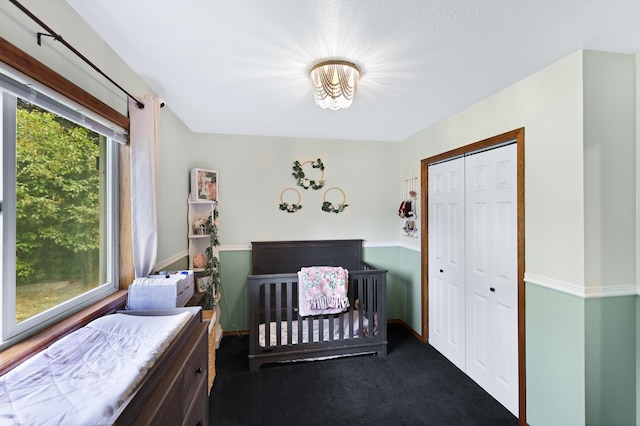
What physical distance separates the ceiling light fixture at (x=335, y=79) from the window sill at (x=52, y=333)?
5.61 feet

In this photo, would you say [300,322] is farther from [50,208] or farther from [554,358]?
[50,208]

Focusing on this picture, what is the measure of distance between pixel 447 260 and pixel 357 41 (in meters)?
2.13

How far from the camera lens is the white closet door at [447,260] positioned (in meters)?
2.52

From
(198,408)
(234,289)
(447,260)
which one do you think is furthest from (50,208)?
(447,260)

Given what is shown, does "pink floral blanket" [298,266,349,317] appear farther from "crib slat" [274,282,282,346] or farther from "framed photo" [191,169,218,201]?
"framed photo" [191,169,218,201]

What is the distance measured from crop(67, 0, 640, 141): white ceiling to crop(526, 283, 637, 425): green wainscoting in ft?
4.65

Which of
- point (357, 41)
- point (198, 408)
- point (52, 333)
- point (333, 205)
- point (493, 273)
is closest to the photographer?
point (52, 333)

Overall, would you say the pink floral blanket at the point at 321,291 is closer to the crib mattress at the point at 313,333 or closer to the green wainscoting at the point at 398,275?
the crib mattress at the point at 313,333

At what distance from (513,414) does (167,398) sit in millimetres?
2309

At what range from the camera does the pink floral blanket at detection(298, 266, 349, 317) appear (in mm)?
2609

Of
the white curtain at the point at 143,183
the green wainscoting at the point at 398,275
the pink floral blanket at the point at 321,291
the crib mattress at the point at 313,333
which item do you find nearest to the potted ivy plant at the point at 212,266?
the crib mattress at the point at 313,333

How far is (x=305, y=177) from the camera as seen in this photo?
3.35 m

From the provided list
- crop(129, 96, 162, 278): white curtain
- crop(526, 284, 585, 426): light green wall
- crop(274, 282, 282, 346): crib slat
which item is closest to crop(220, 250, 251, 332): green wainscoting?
crop(274, 282, 282, 346): crib slat

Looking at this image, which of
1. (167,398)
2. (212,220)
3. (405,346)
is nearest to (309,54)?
(167,398)
